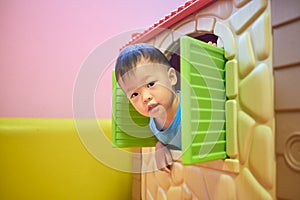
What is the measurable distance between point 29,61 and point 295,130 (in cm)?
89

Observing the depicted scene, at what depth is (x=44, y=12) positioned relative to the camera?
104 cm

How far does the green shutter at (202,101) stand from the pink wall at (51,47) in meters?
0.48

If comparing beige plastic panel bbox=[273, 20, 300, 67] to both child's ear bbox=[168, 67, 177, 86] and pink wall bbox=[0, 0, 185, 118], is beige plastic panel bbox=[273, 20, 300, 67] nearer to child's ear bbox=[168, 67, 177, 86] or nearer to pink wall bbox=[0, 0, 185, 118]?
child's ear bbox=[168, 67, 177, 86]

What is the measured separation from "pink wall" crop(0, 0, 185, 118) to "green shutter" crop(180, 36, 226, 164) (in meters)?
0.48

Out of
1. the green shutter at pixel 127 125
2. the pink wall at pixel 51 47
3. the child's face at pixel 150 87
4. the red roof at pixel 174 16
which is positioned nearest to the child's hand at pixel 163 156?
the green shutter at pixel 127 125

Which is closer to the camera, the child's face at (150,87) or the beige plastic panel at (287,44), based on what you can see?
the beige plastic panel at (287,44)

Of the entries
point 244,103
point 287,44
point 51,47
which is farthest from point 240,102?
point 51,47

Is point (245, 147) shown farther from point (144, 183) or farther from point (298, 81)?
point (144, 183)

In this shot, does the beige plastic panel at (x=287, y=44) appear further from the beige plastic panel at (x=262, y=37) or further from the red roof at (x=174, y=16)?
the red roof at (x=174, y=16)

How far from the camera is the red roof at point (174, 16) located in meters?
0.59

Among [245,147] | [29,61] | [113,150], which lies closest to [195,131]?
[245,147]

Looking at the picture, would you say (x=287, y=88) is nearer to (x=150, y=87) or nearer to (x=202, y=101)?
(x=202, y=101)

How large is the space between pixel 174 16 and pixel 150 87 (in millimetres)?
195

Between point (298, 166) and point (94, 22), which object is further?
point (94, 22)
